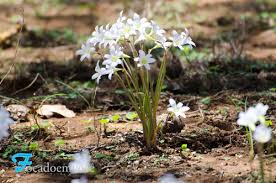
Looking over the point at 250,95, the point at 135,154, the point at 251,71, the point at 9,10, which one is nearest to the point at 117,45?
the point at 135,154

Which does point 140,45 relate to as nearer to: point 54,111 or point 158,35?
point 158,35

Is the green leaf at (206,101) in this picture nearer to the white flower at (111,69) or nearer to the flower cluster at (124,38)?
the flower cluster at (124,38)

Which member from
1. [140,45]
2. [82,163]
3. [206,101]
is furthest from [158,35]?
[206,101]

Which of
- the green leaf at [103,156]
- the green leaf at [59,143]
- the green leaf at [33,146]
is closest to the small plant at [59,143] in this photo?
the green leaf at [59,143]

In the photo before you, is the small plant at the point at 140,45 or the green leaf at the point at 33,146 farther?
the green leaf at the point at 33,146

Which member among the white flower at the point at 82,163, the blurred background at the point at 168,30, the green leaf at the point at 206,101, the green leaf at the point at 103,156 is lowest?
the white flower at the point at 82,163

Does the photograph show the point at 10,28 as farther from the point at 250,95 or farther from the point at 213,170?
the point at 213,170
